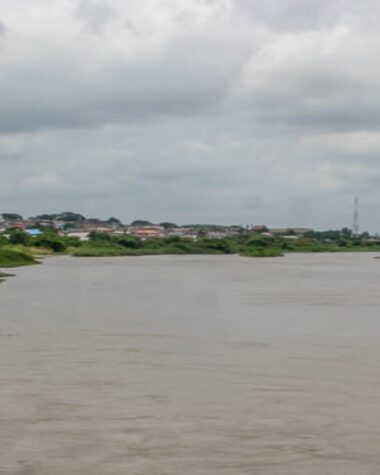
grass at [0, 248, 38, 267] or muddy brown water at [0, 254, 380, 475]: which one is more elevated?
grass at [0, 248, 38, 267]

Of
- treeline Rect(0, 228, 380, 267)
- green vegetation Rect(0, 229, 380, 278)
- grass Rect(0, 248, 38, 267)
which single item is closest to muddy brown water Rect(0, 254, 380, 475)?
grass Rect(0, 248, 38, 267)

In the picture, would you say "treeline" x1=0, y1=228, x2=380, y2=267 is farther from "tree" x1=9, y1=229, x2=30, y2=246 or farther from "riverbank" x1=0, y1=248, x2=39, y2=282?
"riverbank" x1=0, y1=248, x2=39, y2=282

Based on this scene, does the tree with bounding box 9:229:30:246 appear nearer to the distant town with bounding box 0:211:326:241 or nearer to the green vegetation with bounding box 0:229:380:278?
the green vegetation with bounding box 0:229:380:278

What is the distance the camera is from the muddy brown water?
6453mm

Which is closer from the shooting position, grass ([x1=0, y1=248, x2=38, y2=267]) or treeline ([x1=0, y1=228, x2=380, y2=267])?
grass ([x1=0, y1=248, x2=38, y2=267])

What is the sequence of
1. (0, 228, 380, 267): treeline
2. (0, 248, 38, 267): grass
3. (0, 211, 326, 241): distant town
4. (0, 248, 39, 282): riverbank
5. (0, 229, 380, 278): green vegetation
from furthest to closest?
(0, 211, 326, 241): distant town → (0, 228, 380, 267): treeline → (0, 229, 380, 278): green vegetation → (0, 248, 38, 267): grass → (0, 248, 39, 282): riverbank

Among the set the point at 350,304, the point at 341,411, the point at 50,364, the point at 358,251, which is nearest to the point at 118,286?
the point at 350,304

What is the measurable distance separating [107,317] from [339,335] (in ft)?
15.3

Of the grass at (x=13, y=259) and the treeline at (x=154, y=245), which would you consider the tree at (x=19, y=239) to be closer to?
the treeline at (x=154, y=245)

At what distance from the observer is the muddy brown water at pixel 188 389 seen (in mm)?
6453

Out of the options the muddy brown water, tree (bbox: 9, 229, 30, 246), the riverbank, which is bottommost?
the muddy brown water

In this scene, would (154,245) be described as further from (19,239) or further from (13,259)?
(13,259)

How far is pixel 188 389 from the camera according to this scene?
29.8 ft

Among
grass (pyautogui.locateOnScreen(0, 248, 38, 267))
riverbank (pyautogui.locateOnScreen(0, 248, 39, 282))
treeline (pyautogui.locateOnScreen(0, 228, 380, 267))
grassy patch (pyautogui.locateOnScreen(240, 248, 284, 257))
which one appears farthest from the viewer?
A: grassy patch (pyautogui.locateOnScreen(240, 248, 284, 257))
